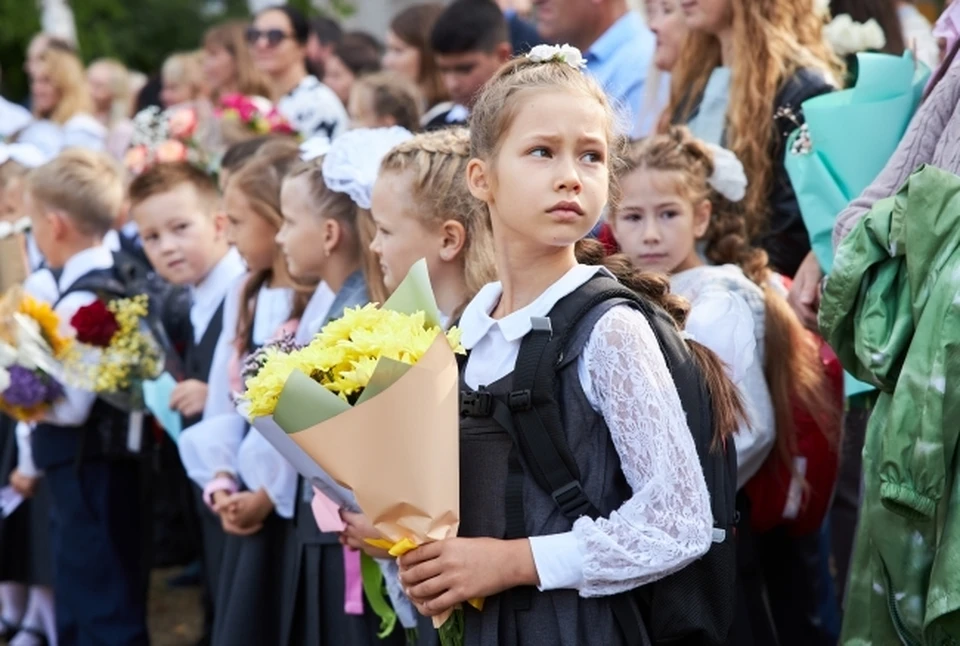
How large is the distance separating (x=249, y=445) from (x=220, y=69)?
5.47 meters

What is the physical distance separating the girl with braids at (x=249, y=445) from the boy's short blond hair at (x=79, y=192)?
137cm

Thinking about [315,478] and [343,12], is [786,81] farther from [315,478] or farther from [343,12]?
[343,12]

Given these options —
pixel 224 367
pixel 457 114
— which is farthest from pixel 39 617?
pixel 457 114

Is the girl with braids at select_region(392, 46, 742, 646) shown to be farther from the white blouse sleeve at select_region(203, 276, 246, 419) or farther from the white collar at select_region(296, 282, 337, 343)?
the white blouse sleeve at select_region(203, 276, 246, 419)

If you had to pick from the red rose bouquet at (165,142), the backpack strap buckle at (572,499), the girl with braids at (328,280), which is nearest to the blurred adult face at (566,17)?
the red rose bouquet at (165,142)

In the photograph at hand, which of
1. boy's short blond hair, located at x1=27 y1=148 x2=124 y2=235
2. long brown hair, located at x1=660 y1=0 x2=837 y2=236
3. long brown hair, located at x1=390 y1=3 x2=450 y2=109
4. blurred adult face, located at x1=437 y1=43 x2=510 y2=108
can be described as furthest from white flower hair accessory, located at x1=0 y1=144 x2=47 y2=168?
long brown hair, located at x1=660 y1=0 x2=837 y2=236

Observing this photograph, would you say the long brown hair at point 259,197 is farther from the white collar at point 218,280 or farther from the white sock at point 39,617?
the white sock at point 39,617

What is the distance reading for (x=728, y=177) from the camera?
4340 millimetres

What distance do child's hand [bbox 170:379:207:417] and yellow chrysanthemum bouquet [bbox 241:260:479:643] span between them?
2329 mm

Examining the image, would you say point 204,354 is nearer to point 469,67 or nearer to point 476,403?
point 469,67

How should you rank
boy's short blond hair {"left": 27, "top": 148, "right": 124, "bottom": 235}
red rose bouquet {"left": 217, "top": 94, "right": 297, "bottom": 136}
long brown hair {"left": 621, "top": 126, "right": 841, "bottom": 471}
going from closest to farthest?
long brown hair {"left": 621, "top": 126, "right": 841, "bottom": 471} → boy's short blond hair {"left": 27, "top": 148, "right": 124, "bottom": 235} → red rose bouquet {"left": 217, "top": 94, "right": 297, "bottom": 136}

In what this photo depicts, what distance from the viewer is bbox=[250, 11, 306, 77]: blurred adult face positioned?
9.00m

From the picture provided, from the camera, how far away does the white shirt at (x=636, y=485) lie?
9.28ft

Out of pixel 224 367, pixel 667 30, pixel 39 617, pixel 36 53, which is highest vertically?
pixel 36 53
